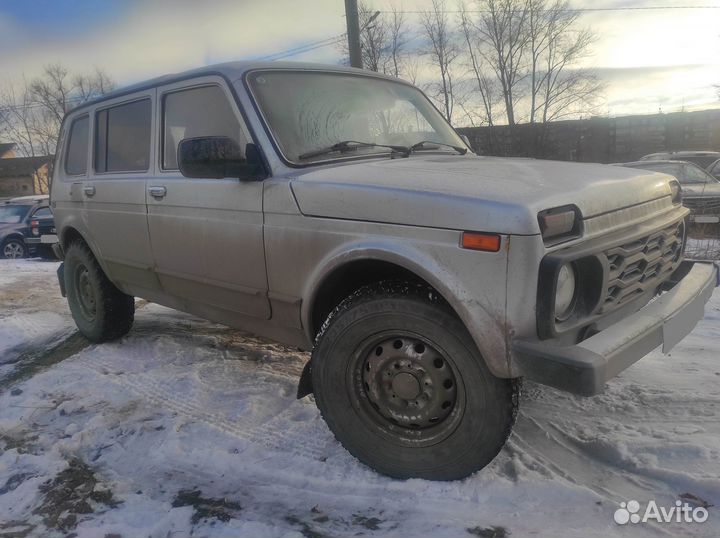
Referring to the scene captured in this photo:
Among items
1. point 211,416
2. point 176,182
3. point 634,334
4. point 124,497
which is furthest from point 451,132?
point 124,497

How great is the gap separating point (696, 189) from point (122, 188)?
34.6ft

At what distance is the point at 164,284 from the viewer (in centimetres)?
369

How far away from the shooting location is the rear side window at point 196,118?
3062mm

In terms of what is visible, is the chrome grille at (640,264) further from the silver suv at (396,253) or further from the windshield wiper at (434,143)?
the windshield wiper at (434,143)

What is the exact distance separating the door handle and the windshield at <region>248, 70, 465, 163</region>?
951 millimetres

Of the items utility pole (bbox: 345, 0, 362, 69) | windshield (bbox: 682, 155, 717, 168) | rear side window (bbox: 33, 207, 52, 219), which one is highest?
utility pole (bbox: 345, 0, 362, 69)

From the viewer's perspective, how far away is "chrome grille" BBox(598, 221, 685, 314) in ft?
7.19

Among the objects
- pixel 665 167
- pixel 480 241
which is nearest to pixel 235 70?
pixel 480 241

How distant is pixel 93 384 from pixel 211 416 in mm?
1127

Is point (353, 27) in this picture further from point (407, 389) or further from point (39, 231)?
point (407, 389)

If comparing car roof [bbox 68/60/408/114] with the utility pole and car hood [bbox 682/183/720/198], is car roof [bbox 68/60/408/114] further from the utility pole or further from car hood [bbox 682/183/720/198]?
the utility pole

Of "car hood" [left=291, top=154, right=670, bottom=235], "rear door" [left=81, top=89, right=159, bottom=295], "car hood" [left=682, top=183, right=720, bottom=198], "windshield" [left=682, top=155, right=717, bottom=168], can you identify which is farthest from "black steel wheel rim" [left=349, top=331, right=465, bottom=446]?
→ "windshield" [left=682, top=155, right=717, bottom=168]

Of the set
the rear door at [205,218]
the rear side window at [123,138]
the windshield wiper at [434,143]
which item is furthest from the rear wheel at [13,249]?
the windshield wiper at [434,143]

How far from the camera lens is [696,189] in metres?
10.4
